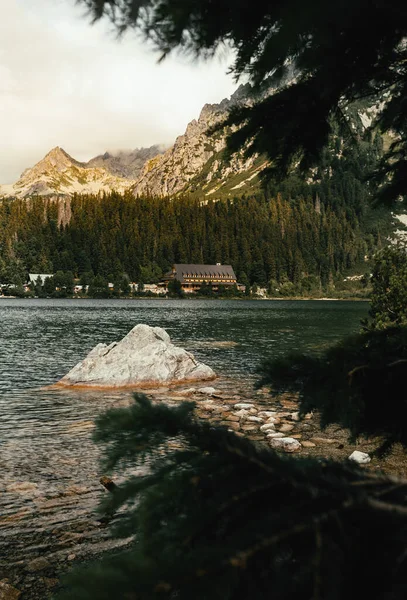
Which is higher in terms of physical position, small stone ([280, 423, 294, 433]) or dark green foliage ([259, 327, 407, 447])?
dark green foliage ([259, 327, 407, 447])

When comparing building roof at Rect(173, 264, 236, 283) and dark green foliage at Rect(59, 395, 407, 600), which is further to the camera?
building roof at Rect(173, 264, 236, 283)

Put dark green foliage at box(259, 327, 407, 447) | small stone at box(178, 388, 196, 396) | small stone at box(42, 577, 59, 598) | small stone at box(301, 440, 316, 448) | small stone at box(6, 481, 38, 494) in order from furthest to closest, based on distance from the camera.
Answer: small stone at box(178, 388, 196, 396)
small stone at box(301, 440, 316, 448)
small stone at box(6, 481, 38, 494)
small stone at box(42, 577, 59, 598)
dark green foliage at box(259, 327, 407, 447)

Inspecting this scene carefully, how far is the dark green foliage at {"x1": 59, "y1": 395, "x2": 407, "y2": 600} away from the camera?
1.21 metres

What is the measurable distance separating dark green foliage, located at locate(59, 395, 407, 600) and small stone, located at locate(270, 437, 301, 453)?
9869 millimetres

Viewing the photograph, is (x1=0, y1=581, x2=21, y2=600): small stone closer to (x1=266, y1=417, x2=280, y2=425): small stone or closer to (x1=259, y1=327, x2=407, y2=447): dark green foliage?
(x1=259, y1=327, x2=407, y2=447): dark green foliage

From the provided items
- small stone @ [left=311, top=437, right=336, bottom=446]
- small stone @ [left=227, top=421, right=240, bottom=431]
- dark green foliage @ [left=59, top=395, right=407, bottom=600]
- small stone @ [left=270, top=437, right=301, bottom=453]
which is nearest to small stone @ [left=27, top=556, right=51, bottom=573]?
dark green foliage @ [left=59, top=395, right=407, bottom=600]

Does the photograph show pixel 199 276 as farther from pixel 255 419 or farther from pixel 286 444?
pixel 286 444

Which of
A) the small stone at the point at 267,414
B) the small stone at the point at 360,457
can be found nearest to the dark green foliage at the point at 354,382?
the small stone at the point at 360,457

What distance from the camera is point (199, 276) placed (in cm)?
19100

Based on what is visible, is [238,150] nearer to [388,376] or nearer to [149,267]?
[388,376]

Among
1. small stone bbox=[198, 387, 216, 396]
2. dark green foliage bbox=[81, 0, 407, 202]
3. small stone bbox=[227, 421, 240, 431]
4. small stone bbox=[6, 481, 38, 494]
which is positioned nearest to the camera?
dark green foliage bbox=[81, 0, 407, 202]

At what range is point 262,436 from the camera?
39.5ft

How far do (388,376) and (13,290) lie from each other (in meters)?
170

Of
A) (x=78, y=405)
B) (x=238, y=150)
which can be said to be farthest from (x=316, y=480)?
(x=78, y=405)
